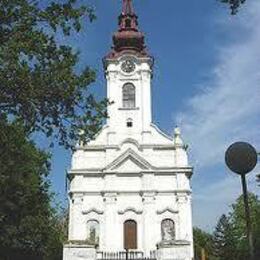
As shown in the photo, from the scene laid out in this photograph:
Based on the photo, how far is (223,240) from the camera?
7019 cm

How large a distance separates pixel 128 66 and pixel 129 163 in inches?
341

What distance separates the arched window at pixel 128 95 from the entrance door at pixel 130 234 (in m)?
9.70

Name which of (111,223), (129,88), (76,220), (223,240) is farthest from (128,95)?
(223,240)

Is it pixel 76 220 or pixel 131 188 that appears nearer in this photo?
pixel 76 220

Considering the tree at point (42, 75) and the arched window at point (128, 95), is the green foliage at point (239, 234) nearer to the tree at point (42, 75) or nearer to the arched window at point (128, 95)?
the arched window at point (128, 95)

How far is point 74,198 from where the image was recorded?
4381 cm

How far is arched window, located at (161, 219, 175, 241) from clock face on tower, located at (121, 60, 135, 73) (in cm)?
1291

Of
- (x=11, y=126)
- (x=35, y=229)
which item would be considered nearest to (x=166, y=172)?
(x=35, y=229)

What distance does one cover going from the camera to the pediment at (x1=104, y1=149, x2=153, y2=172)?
44.3 metres

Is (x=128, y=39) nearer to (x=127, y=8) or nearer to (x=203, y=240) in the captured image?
(x=127, y=8)

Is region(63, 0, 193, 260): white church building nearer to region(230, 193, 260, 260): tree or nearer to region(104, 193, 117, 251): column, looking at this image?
region(104, 193, 117, 251): column

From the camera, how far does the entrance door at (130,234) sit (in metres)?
43.2

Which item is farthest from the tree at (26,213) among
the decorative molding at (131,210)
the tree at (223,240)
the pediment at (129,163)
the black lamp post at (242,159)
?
the tree at (223,240)

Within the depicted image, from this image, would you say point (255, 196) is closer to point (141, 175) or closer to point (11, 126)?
point (141, 175)
